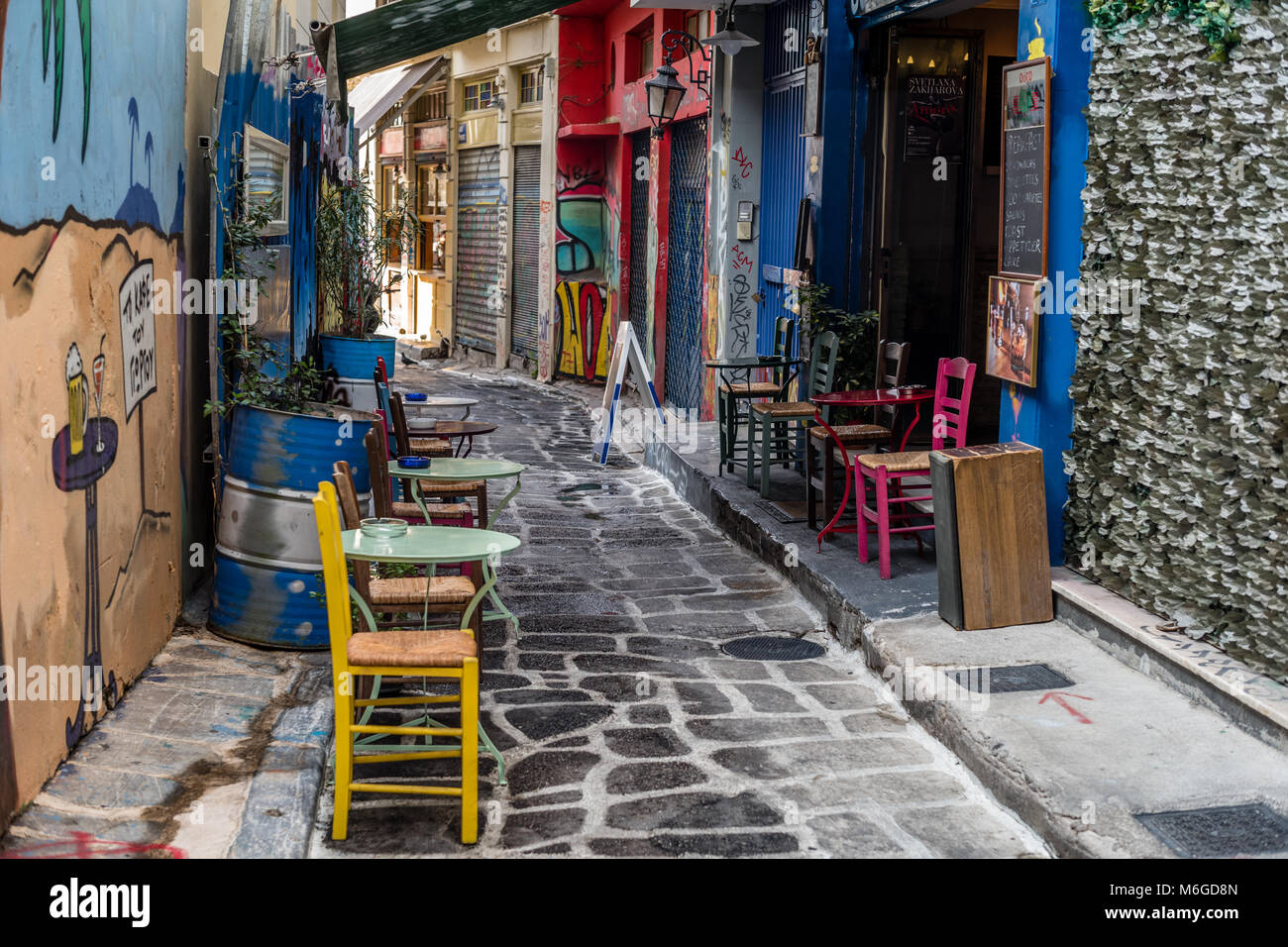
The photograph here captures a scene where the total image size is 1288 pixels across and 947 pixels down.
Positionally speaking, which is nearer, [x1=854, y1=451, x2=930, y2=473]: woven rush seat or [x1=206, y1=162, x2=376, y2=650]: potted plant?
[x1=206, y1=162, x2=376, y2=650]: potted plant

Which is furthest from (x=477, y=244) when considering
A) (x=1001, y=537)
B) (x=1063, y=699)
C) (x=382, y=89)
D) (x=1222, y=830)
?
(x=1222, y=830)

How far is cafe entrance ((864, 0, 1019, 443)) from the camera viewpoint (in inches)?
375

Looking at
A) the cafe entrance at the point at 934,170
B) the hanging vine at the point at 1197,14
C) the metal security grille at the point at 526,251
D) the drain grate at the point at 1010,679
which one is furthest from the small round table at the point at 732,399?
the metal security grille at the point at 526,251

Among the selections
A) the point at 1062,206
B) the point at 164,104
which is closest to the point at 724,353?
the point at 1062,206

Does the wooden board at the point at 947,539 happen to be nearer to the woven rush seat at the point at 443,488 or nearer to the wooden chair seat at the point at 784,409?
the woven rush seat at the point at 443,488

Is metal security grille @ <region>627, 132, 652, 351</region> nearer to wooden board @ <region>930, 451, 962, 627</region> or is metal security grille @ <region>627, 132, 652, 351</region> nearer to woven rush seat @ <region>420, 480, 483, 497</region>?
woven rush seat @ <region>420, 480, 483, 497</region>

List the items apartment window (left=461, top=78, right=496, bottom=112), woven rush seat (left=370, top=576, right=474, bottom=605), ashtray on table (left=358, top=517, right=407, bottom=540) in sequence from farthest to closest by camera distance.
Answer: apartment window (left=461, top=78, right=496, bottom=112), woven rush seat (left=370, top=576, right=474, bottom=605), ashtray on table (left=358, top=517, right=407, bottom=540)

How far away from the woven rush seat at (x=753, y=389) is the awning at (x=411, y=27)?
3.26 metres

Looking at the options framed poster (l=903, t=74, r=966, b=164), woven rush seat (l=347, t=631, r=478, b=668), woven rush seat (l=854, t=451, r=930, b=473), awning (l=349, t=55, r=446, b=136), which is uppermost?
awning (l=349, t=55, r=446, b=136)

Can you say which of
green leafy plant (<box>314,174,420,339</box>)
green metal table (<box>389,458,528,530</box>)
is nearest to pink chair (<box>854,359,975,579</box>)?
green metal table (<box>389,458,528,530</box>)

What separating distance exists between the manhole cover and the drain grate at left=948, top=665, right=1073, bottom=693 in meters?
1.10

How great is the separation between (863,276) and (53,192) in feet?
21.6

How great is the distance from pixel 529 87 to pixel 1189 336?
1557 cm

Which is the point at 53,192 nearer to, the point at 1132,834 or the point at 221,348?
the point at 221,348
